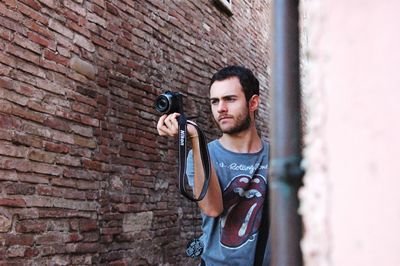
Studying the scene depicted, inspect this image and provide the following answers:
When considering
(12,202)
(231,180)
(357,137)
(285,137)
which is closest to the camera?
(357,137)

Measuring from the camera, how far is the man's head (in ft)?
9.39

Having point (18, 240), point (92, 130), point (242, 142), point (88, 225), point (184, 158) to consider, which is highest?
point (92, 130)

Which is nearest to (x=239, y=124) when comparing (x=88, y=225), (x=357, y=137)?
(x=88, y=225)

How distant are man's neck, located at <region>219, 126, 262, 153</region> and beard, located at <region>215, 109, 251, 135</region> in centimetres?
2

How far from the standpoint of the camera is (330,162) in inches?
29.0

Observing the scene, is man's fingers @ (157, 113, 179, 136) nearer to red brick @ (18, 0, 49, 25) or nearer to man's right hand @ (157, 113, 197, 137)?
man's right hand @ (157, 113, 197, 137)

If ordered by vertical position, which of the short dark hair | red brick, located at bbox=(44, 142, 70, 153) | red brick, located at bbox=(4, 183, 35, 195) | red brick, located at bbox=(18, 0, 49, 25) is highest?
red brick, located at bbox=(18, 0, 49, 25)

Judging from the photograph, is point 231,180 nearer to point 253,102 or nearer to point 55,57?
point 253,102

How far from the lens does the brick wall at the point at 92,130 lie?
351 centimetres

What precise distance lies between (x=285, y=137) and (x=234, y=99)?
200 cm

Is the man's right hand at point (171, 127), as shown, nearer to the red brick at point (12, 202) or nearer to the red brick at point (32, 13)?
the red brick at point (12, 202)

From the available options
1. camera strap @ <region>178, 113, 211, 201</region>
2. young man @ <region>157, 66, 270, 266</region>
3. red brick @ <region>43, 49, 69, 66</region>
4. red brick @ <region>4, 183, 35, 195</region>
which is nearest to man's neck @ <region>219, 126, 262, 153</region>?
young man @ <region>157, 66, 270, 266</region>

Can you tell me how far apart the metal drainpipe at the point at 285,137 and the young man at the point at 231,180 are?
63.5 inches

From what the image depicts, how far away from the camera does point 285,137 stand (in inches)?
36.4
